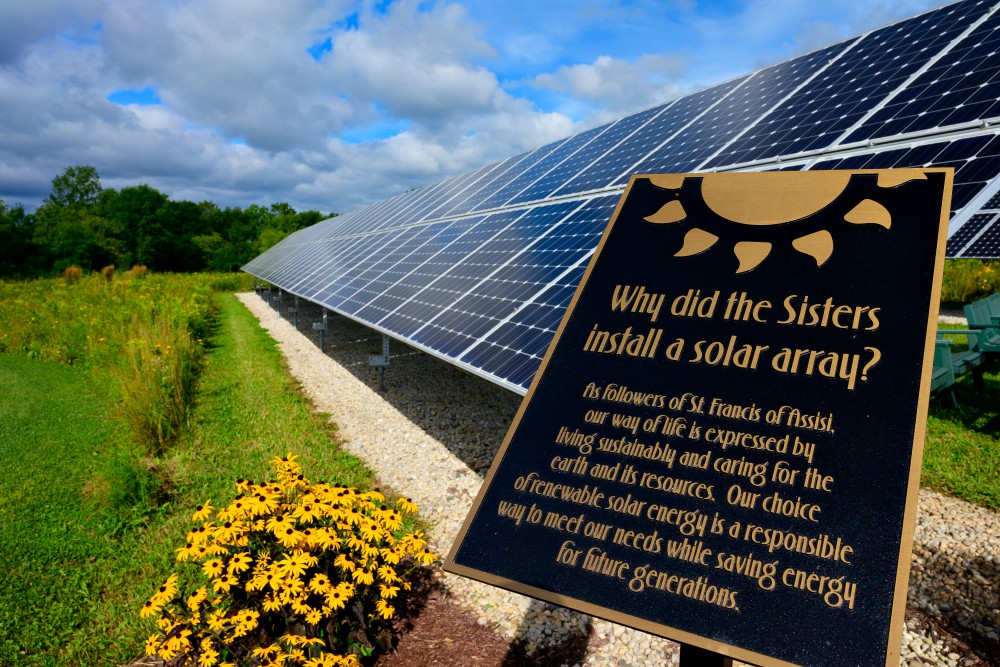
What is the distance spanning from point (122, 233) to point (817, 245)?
8046 centimetres

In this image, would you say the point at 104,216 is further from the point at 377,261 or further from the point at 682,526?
the point at 682,526

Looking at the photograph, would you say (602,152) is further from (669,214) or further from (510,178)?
(669,214)

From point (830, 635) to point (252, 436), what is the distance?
9342mm

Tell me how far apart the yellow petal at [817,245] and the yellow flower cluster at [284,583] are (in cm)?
352

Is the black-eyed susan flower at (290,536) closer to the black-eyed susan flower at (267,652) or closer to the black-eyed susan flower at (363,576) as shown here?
the black-eyed susan flower at (363,576)

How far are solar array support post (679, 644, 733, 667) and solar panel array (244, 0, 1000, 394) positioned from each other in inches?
107

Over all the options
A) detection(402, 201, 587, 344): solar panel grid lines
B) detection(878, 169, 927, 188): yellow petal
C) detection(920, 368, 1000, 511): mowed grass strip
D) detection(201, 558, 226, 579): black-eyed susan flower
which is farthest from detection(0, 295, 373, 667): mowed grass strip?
detection(920, 368, 1000, 511): mowed grass strip

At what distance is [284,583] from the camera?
3887 millimetres

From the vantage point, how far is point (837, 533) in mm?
2227

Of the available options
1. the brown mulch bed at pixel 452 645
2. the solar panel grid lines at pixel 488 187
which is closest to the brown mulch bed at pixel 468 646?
the brown mulch bed at pixel 452 645

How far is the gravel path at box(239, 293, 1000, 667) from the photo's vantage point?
4.62 metres

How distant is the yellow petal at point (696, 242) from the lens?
313 cm

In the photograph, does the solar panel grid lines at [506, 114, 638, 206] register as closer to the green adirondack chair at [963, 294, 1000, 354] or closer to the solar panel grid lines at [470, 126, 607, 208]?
the solar panel grid lines at [470, 126, 607, 208]

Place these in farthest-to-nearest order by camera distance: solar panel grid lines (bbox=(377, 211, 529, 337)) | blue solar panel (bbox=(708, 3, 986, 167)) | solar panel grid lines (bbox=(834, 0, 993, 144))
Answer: solar panel grid lines (bbox=(377, 211, 529, 337)), blue solar panel (bbox=(708, 3, 986, 167)), solar panel grid lines (bbox=(834, 0, 993, 144))
